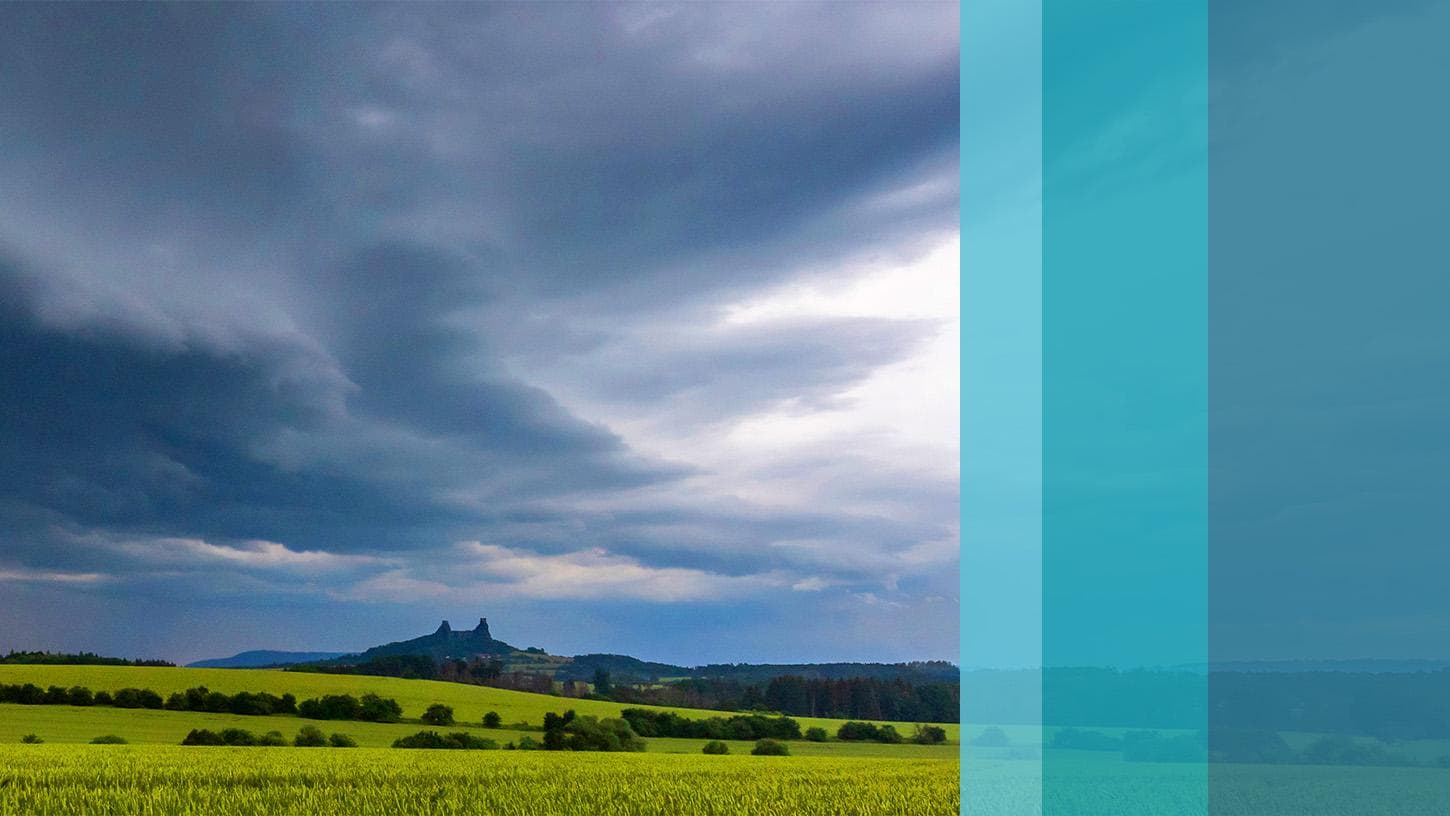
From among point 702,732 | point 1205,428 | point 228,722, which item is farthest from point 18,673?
point 1205,428

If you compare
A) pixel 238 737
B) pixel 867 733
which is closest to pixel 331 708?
pixel 238 737

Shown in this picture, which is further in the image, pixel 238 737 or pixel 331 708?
pixel 331 708

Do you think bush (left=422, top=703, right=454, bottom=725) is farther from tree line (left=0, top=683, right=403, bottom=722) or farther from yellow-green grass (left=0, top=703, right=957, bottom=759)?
tree line (left=0, top=683, right=403, bottom=722)

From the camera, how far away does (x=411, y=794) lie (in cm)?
1007

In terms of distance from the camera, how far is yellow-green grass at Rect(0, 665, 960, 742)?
148 feet

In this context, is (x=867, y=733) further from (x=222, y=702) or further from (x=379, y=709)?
(x=222, y=702)

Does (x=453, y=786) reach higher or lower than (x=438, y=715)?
higher

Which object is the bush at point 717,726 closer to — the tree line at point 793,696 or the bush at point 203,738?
the tree line at point 793,696

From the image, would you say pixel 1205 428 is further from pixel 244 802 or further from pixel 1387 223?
pixel 244 802

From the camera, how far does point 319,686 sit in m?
47.1

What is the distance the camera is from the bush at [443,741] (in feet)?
115

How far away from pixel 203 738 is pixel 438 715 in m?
10.0

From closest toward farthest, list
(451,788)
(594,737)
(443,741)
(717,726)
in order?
(451,788), (594,737), (443,741), (717,726)

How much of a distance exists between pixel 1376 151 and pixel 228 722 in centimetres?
4607
